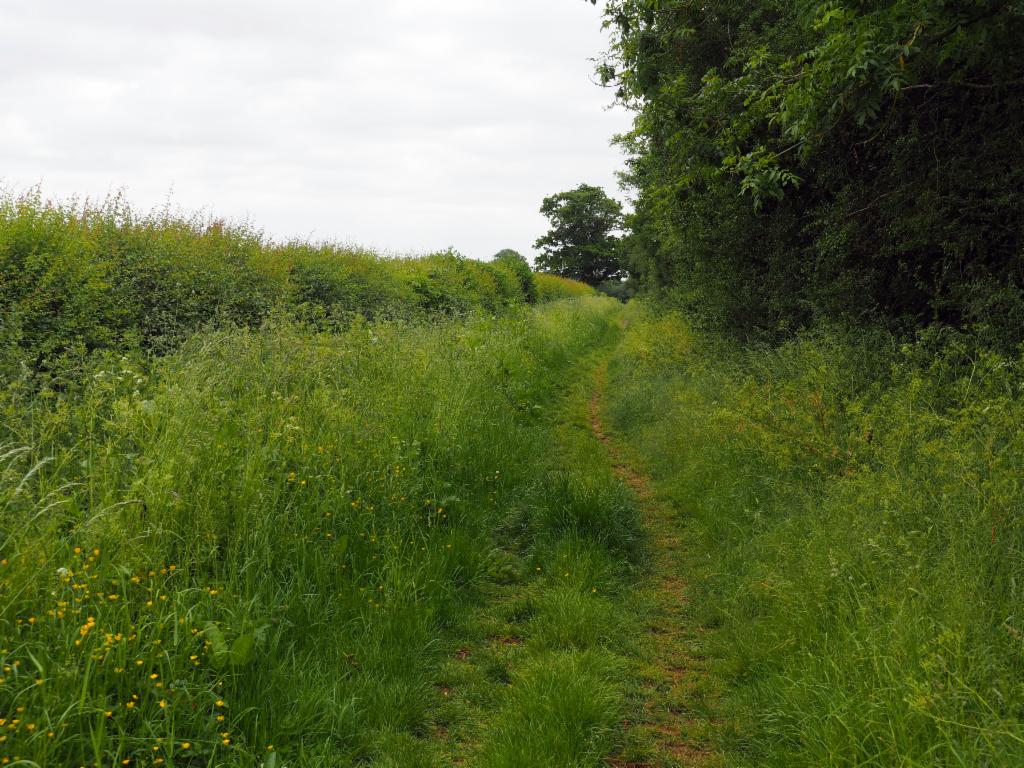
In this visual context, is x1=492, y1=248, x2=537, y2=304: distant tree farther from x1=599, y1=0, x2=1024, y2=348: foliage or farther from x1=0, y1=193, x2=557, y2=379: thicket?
x1=599, y1=0, x2=1024, y2=348: foliage

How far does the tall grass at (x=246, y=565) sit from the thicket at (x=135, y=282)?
133 cm

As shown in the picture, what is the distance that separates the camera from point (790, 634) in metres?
3.66

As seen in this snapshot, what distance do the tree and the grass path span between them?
55.5 meters

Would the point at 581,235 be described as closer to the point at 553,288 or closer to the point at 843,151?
the point at 553,288

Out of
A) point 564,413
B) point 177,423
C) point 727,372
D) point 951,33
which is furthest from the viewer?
point 564,413

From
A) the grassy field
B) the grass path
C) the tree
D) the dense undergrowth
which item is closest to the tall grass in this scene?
the grassy field

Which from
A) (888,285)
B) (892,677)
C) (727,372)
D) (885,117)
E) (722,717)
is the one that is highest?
(885,117)

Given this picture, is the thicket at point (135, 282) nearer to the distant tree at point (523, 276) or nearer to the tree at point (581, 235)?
the distant tree at point (523, 276)

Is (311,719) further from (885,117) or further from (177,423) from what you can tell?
(885,117)

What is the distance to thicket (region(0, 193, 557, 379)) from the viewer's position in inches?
269

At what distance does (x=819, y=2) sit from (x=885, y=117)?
2091 millimetres

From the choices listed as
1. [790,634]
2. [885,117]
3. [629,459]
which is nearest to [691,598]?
[790,634]

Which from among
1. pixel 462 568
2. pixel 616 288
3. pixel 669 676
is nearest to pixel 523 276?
pixel 462 568

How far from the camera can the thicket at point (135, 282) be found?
6.82 metres
